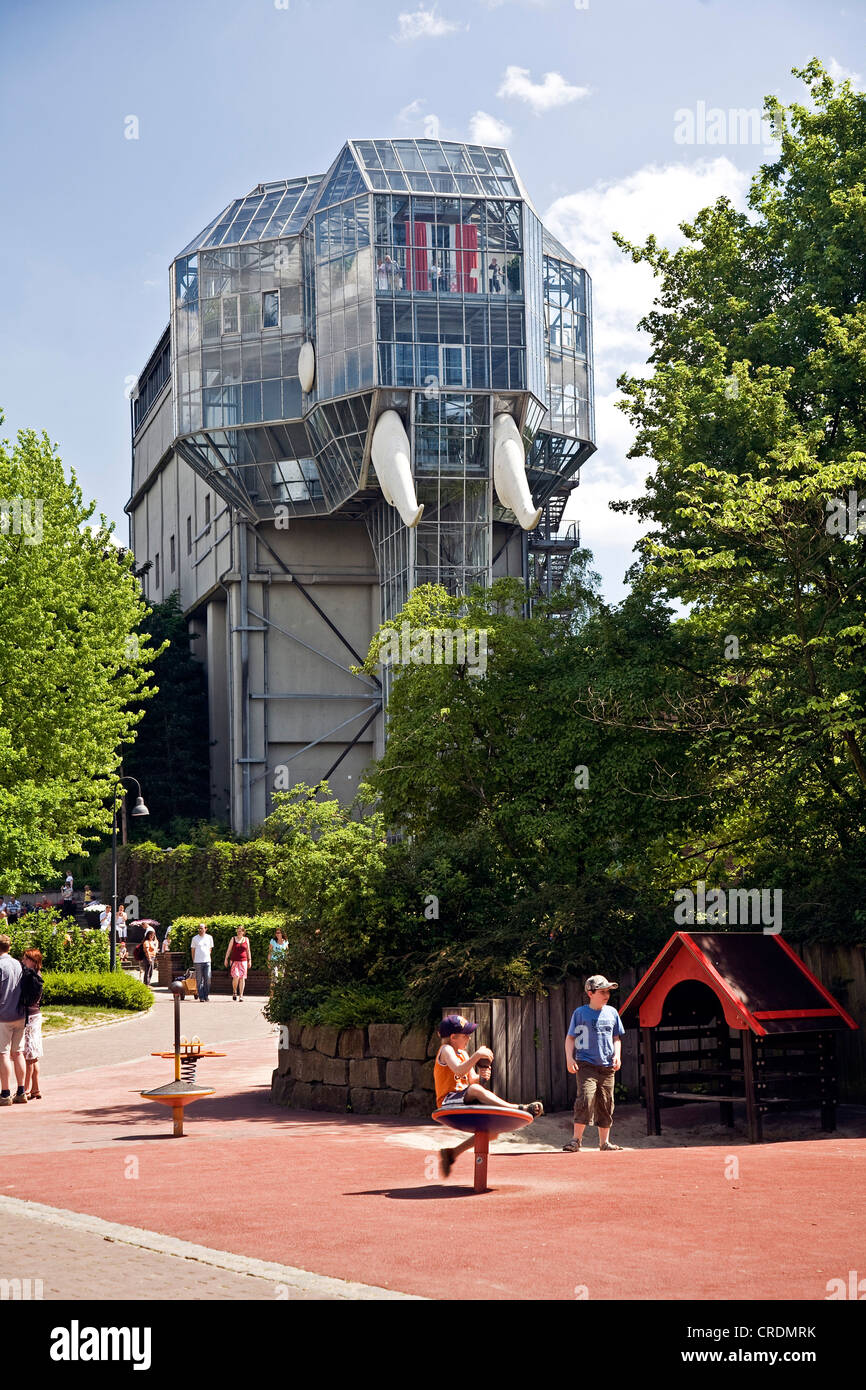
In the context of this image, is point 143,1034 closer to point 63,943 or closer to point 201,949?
point 63,943

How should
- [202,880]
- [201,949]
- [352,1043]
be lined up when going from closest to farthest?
[352,1043], [201,949], [202,880]

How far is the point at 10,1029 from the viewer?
17016 mm

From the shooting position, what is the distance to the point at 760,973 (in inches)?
579

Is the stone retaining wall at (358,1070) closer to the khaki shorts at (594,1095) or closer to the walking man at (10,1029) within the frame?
the walking man at (10,1029)

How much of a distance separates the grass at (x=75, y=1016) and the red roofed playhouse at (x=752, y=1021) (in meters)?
15.2

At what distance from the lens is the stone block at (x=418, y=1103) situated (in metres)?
15.8

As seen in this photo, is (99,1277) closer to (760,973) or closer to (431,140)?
(760,973)

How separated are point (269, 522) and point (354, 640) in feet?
Answer: 20.3

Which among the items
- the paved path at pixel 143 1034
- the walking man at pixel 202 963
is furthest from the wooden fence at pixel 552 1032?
the walking man at pixel 202 963

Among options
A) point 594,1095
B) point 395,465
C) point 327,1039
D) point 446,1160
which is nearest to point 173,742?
point 395,465

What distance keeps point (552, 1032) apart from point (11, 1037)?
6.47 metres

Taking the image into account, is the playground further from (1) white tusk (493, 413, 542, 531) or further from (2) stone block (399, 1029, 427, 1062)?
(1) white tusk (493, 413, 542, 531)

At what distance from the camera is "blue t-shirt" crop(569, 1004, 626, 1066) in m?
12.5

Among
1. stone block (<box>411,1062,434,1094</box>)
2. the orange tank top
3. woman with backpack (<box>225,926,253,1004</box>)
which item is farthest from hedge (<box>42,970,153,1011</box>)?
the orange tank top
